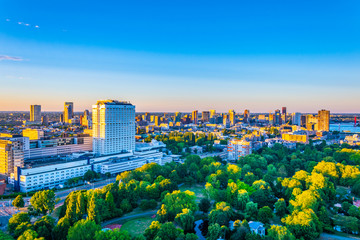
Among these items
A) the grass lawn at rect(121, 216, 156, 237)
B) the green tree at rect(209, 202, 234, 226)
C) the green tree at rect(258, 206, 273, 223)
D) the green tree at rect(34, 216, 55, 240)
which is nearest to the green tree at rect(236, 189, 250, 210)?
the green tree at rect(258, 206, 273, 223)

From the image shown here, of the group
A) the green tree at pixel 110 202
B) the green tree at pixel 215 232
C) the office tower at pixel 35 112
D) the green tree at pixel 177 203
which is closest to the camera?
the green tree at pixel 215 232

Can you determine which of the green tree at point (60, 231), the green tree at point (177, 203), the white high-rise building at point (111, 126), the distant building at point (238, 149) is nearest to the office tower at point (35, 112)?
the white high-rise building at point (111, 126)

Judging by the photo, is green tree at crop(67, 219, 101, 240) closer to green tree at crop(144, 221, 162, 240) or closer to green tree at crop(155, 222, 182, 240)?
green tree at crop(144, 221, 162, 240)

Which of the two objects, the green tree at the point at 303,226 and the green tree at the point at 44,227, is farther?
the green tree at the point at 303,226

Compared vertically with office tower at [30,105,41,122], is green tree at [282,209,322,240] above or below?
below

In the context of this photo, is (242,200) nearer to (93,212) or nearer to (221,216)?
(221,216)

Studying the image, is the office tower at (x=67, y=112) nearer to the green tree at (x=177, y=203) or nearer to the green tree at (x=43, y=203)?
the green tree at (x=43, y=203)
